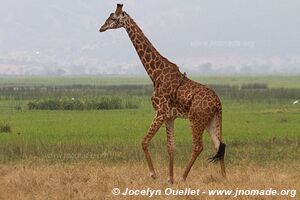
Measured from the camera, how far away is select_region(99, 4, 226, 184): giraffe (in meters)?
11.1

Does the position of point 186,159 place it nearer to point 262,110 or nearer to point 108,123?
point 108,123

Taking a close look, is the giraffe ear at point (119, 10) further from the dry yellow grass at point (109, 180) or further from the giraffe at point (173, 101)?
the dry yellow grass at point (109, 180)

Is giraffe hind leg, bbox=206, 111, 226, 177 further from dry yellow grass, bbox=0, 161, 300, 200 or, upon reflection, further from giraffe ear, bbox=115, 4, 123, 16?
giraffe ear, bbox=115, 4, 123, 16

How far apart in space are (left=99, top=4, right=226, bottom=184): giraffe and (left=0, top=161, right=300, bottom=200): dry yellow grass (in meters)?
0.44

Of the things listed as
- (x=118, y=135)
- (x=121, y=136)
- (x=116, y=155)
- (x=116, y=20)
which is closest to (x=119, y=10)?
(x=116, y=20)

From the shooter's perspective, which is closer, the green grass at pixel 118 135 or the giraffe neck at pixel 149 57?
the giraffe neck at pixel 149 57

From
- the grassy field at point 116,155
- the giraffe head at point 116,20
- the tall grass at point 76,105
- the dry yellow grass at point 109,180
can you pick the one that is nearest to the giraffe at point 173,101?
the giraffe head at point 116,20

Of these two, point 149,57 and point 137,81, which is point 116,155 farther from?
point 137,81

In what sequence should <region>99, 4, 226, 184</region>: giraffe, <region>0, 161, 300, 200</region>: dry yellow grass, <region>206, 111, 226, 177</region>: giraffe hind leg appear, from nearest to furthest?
1. <region>0, 161, 300, 200</region>: dry yellow grass
2. <region>99, 4, 226, 184</region>: giraffe
3. <region>206, 111, 226, 177</region>: giraffe hind leg

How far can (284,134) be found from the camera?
21.4m

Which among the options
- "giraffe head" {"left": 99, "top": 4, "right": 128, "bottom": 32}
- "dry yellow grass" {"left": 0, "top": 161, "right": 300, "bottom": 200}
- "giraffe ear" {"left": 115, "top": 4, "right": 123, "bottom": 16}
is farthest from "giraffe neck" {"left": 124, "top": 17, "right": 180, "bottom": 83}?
"dry yellow grass" {"left": 0, "top": 161, "right": 300, "bottom": 200}

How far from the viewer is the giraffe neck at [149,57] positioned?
38.2 feet

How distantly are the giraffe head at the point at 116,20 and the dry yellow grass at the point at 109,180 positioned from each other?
112 inches

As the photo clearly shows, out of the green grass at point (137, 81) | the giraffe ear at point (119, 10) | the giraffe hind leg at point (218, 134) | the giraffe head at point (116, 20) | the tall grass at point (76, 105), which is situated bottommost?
the green grass at point (137, 81)
